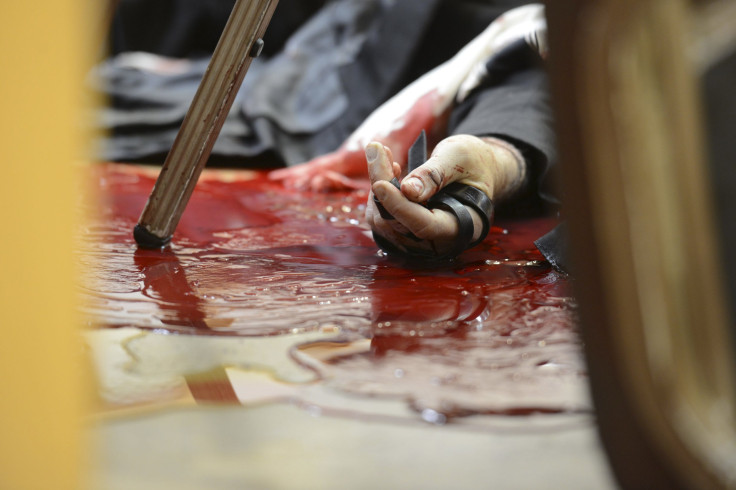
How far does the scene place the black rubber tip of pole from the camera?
76cm

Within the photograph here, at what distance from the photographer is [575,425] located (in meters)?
0.41

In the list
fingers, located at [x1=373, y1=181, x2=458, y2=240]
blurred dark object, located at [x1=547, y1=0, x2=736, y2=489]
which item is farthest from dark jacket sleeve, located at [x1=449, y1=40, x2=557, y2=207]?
blurred dark object, located at [x1=547, y1=0, x2=736, y2=489]

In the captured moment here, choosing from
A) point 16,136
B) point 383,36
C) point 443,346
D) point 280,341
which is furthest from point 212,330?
point 383,36

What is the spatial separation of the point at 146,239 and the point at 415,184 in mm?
291

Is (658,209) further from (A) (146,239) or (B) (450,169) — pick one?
(A) (146,239)

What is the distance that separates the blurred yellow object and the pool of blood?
211mm

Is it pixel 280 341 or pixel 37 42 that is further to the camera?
pixel 280 341

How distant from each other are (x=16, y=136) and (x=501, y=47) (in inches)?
37.8

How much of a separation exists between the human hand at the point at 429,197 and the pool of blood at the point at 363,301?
0.02m

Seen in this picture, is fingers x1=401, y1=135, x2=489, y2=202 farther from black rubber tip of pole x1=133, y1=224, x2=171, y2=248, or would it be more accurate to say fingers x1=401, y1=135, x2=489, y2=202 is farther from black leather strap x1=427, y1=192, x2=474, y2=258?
black rubber tip of pole x1=133, y1=224, x2=171, y2=248

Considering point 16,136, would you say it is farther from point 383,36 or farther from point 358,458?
point 383,36

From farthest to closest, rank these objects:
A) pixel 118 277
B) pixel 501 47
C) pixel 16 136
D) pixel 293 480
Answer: pixel 501 47 → pixel 118 277 → pixel 293 480 → pixel 16 136

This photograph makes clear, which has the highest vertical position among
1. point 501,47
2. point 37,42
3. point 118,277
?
point 37,42

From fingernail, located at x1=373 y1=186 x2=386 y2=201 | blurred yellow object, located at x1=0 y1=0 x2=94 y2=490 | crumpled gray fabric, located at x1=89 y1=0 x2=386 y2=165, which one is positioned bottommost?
crumpled gray fabric, located at x1=89 y1=0 x2=386 y2=165
